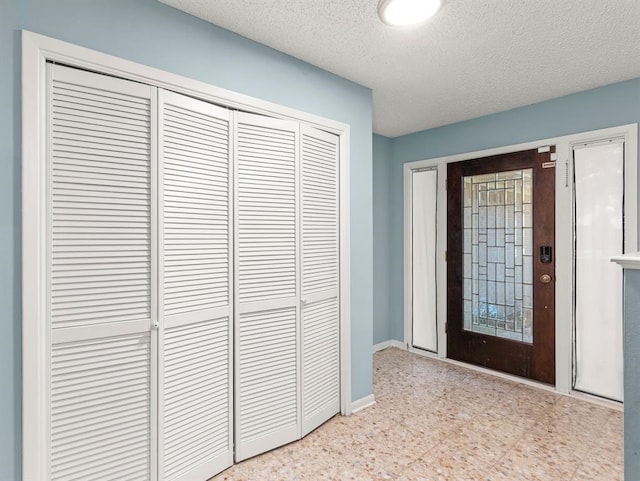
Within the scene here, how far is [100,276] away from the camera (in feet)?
5.35

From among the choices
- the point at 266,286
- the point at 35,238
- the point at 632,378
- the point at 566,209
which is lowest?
the point at 632,378

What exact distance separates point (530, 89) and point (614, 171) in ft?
3.11

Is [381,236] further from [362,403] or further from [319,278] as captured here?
[362,403]

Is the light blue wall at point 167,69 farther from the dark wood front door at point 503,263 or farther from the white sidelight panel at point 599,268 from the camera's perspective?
the white sidelight panel at point 599,268

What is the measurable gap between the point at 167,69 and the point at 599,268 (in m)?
3.49

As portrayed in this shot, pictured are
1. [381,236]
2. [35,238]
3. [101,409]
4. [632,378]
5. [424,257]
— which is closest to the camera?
[632,378]

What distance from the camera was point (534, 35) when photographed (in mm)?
2135

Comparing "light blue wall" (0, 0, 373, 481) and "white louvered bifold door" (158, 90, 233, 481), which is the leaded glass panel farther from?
"white louvered bifold door" (158, 90, 233, 481)

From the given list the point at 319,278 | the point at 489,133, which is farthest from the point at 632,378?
the point at 489,133

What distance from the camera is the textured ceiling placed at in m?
1.88

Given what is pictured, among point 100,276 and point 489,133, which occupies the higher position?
point 489,133

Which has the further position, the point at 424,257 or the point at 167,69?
the point at 424,257

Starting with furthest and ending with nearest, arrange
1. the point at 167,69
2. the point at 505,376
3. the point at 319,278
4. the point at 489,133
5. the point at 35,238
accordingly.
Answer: the point at 489,133
the point at 505,376
the point at 319,278
the point at 167,69
the point at 35,238

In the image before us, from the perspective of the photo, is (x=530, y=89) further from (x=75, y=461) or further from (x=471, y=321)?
(x=75, y=461)
